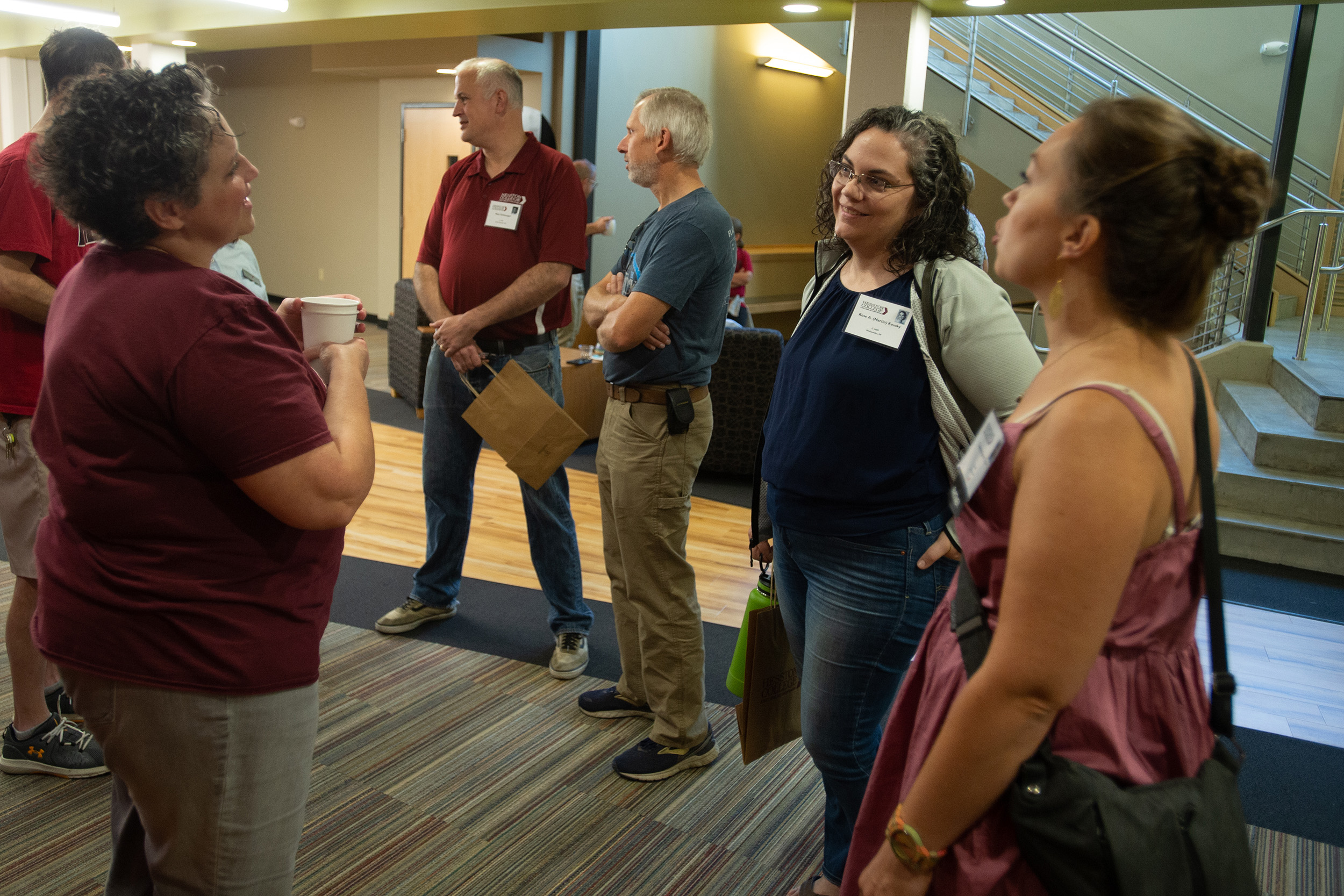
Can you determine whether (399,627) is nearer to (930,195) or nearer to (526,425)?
(526,425)

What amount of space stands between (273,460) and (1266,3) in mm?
5416

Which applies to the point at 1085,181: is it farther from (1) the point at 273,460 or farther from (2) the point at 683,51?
(2) the point at 683,51

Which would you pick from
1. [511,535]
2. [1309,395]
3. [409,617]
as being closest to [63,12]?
[511,535]

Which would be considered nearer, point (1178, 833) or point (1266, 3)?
point (1178, 833)

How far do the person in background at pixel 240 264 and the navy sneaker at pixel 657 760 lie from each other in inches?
58.0

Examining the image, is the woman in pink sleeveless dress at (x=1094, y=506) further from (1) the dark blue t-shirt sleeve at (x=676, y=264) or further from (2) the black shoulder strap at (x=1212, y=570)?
(1) the dark blue t-shirt sleeve at (x=676, y=264)

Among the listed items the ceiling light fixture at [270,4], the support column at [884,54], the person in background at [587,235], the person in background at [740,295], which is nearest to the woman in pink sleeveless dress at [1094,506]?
the person in background at [587,235]

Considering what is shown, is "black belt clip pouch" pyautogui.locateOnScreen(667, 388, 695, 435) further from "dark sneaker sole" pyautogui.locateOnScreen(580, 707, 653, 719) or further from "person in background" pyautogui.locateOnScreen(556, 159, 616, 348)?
"person in background" pyautogui.locateOnScreen(556, 159, 616, 348)

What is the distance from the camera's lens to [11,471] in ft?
7.13

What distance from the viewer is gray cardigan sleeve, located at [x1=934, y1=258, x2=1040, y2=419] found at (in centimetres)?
149

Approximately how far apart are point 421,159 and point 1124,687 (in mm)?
9921

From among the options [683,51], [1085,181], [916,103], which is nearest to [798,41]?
[683,51]

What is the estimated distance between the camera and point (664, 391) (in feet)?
7.39

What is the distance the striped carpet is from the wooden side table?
3076 millimetres
